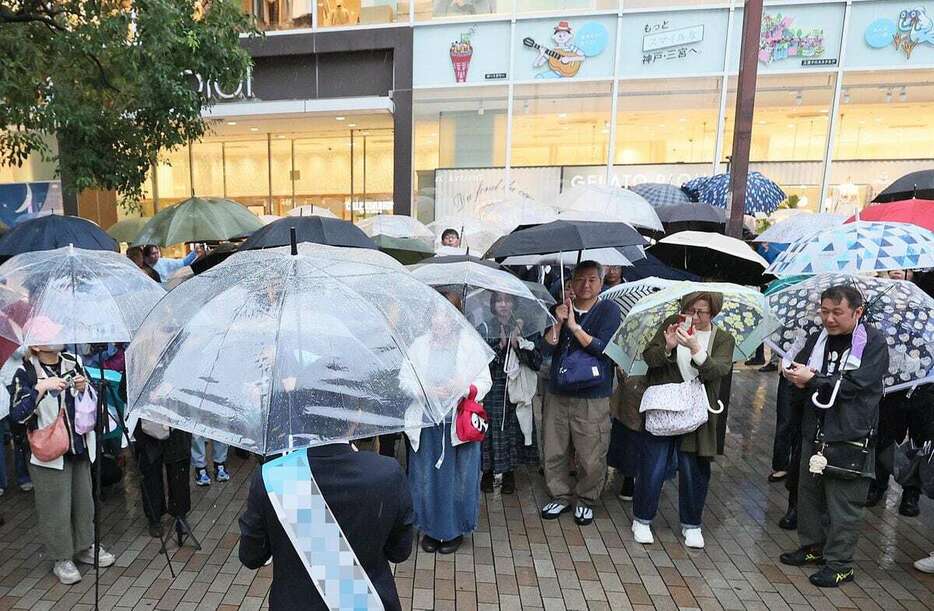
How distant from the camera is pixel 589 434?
4719 millimetres

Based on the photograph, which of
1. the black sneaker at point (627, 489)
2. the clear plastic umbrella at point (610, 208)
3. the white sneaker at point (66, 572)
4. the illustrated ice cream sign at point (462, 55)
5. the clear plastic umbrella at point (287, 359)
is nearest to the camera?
the clear plastic umbrella at point (287, 359)

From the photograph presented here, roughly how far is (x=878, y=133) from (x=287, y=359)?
1469 centimetres

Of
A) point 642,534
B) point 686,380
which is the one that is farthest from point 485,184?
point 642,534

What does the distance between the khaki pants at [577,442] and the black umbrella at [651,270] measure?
233 centimetres

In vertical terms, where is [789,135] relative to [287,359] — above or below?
above

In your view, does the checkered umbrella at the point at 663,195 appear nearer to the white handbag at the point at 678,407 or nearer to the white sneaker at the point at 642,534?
the white handbag at the point at 678,407

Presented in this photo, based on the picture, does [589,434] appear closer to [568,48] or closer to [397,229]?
[397,229]

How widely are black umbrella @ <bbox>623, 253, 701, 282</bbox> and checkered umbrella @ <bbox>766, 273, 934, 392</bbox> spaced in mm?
2179

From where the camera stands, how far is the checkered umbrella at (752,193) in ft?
26.9

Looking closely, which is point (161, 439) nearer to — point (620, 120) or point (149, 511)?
point (149, 511)

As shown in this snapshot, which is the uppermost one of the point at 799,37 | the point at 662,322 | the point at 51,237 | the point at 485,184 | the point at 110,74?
the point at 799,37

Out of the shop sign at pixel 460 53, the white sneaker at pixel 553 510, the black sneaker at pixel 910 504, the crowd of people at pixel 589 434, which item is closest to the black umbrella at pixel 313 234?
the crowd of people at pixel 589 434

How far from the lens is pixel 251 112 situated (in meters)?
14.3

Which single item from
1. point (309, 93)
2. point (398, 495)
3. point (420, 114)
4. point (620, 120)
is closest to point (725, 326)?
point (398, 495)
